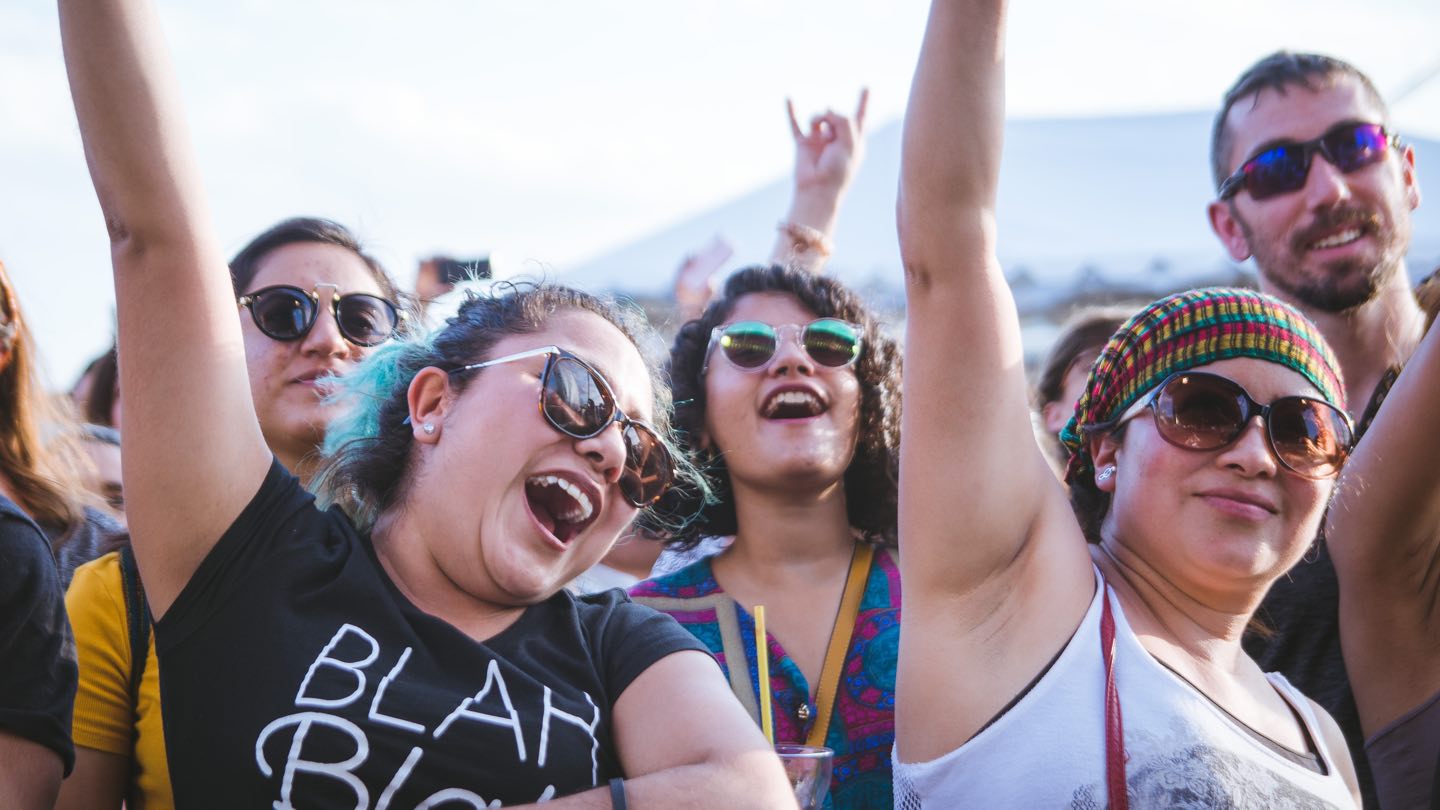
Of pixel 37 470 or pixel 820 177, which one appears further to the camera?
pixel 820 177

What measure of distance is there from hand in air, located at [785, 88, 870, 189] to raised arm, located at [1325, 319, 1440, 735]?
85.2 inches

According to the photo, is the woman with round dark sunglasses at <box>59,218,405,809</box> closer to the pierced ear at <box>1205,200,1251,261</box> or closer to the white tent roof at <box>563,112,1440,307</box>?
the pierced ear at <box>1205,200,1251,261</box>

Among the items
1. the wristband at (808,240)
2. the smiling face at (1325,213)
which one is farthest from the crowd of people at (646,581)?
the wristband at (808,240)

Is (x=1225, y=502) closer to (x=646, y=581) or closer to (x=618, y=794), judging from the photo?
(x=618, y=794)

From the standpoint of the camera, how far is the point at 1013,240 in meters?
7.63

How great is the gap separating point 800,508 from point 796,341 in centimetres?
42

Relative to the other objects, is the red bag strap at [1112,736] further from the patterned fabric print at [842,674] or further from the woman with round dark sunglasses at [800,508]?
the woman with round dark sunglasses at [800,508]

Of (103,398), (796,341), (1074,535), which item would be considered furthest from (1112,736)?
(103,398)

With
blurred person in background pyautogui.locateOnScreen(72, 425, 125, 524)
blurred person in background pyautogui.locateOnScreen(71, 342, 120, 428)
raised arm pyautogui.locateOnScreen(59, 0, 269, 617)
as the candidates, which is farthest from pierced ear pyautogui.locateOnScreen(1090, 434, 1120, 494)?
blurred person in background pyautogui.locateOnScreen(71, 342, 120, 428)

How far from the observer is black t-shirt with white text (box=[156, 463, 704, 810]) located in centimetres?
163

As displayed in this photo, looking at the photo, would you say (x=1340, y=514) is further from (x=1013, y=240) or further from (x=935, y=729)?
(x=1013, y=240)

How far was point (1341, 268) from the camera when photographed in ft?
10.2

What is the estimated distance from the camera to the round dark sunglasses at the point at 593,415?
2.00 meters

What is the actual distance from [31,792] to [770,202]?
7417mm
